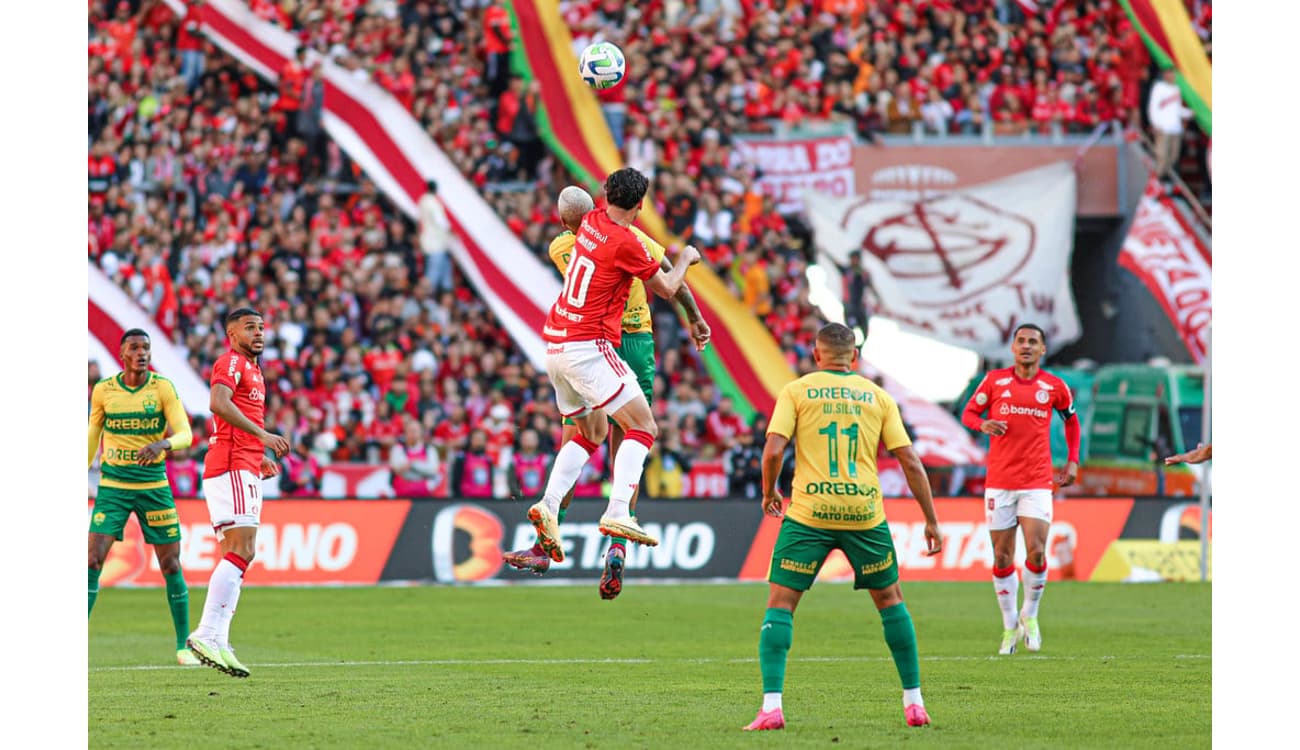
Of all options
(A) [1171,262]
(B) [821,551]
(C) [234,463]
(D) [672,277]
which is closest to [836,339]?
(B) [821,551]

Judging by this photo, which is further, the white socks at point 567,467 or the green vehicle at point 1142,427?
the green vehicle at point 1142,427

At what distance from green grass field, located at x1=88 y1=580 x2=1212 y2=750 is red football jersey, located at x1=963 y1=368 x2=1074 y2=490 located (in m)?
1.54

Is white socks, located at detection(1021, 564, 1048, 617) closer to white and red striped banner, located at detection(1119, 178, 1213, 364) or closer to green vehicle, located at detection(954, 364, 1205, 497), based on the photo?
green vehicle, located at detection(954, 364, 1205, 497)

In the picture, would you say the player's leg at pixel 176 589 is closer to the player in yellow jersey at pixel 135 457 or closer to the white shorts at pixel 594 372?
the player in yellow jersey at pixel 135 457

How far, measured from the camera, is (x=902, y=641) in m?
10.4

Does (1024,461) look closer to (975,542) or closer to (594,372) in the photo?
(594,372)

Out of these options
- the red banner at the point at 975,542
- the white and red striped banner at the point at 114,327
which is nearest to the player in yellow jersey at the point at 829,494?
the red banner at the point at 975,542

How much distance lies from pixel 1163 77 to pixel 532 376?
13106 millimetres

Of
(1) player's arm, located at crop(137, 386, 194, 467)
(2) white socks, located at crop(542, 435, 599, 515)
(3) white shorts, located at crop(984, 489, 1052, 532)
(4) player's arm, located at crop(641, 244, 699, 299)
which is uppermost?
(4) player's arm, located at crop(641, 244, 699, 299)

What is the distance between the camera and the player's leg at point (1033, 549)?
1570 cm

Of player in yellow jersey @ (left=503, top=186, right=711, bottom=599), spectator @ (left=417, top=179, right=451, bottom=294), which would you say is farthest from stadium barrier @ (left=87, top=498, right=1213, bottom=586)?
player in yellow jersey @ (left=503, top=186, right=711, bottom=599)

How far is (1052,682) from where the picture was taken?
13094 mm

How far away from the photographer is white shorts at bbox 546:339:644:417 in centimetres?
1178

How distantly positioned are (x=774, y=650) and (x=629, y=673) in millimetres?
3859
